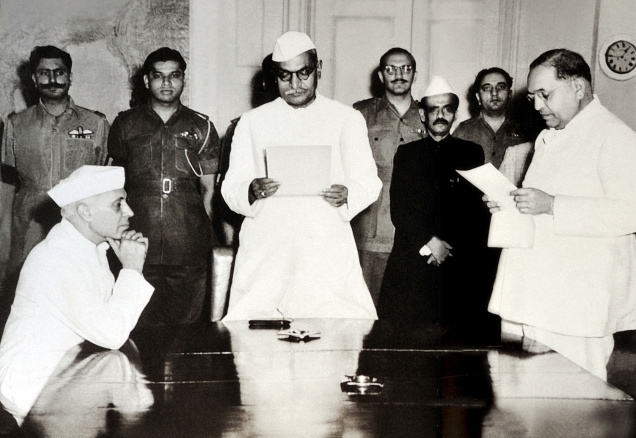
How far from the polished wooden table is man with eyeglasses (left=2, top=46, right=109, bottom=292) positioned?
2.44 metres

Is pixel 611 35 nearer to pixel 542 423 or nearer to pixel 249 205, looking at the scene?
pixel 249 205

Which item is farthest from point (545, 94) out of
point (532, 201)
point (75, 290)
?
point (75, 290)

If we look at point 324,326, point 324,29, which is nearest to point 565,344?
point 324,326

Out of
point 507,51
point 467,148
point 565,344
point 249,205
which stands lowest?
point 565,344

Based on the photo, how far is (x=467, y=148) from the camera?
4000 millimetres

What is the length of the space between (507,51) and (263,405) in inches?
144

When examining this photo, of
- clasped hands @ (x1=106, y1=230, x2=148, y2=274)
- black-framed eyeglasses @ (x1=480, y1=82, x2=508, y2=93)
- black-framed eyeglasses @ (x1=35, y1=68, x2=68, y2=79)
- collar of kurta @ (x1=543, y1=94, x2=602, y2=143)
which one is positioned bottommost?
clasped hands @ (x1=106, y1=230, x2=148, y2=274)

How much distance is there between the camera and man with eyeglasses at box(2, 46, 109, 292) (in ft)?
14.5

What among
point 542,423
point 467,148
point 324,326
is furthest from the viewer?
point 467,148

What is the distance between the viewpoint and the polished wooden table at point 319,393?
1.52 meters

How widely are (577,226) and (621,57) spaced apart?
2262mm

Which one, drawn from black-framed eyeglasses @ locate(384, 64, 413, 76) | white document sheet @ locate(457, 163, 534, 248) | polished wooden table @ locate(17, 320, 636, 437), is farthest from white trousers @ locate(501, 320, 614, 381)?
black-framed eyeglasses @ locate(384, 64, 413, 76)

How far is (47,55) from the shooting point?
4680mm

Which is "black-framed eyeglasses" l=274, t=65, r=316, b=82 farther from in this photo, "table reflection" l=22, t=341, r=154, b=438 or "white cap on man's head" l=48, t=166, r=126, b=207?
"table reflection" l=22, t=341, r=154, b=438
